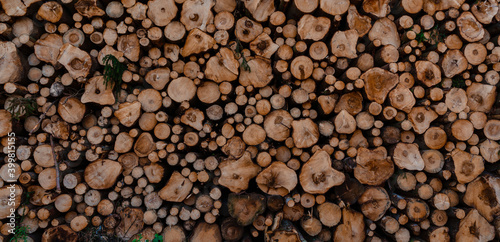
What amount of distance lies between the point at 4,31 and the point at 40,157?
1112 millimetres

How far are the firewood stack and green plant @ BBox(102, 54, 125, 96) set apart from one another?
2 centimetres

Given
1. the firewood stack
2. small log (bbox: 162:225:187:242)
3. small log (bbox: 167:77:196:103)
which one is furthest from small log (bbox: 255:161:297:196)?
small log (bbox: 167:77:196:103)

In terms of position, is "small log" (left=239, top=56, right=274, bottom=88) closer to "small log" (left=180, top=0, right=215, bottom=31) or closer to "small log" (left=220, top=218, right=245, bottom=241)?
"small log" (left=180, top=0, right=215, bottom=31)

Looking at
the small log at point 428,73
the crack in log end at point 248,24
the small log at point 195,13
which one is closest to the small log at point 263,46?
the crack in log end at point 248,24

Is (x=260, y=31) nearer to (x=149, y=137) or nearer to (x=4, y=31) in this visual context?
(x=149, y=137)

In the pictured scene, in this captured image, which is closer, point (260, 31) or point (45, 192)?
point (45, 192)

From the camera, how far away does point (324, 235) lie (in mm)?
2533

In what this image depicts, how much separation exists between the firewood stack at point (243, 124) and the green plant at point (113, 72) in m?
0.02

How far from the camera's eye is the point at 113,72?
2557 mm

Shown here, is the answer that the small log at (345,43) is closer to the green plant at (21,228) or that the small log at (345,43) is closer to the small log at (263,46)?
the small log at (263,46)

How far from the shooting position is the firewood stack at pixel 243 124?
2492 millimetres

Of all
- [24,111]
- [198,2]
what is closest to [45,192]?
[24,111]

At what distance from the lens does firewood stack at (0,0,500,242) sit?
2.49 meters

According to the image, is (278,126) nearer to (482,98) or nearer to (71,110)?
(71,110)
